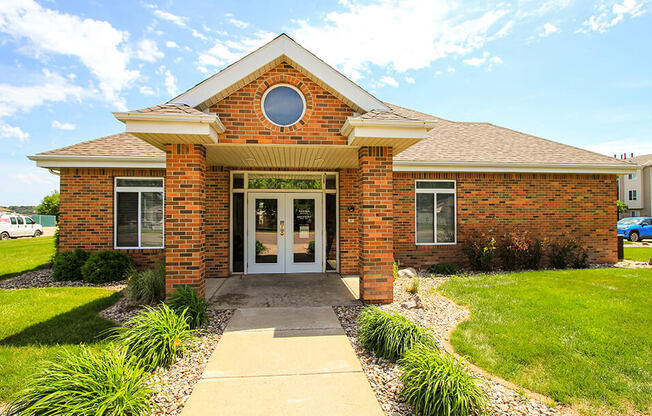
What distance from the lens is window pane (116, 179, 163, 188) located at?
9.12 metres

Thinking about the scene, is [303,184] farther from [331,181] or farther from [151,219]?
[151,219]

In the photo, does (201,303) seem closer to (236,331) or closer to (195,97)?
(236,331)

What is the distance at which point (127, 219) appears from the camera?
360 inches

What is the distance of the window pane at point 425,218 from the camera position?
32.3ft

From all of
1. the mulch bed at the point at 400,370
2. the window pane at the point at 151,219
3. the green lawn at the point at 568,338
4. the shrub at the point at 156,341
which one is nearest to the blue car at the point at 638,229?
the green lawn at the point at 568,338

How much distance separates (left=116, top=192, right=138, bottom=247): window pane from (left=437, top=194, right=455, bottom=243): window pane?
28.7 feet

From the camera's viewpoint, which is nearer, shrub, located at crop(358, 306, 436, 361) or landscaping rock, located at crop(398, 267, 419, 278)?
shrub, located at crop(358, 306, 436, 361)

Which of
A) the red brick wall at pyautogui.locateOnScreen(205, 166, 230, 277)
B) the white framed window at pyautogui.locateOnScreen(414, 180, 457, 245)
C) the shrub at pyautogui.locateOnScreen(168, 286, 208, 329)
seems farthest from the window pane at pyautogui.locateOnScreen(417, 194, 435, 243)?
the shrub at pyautogui.locateOnScreen(168, 286, 208, 329)

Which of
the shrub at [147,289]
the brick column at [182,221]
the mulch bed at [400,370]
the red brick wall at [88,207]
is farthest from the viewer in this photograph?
the red brick wall at [88,207]

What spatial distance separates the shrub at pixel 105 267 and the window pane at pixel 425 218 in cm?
823

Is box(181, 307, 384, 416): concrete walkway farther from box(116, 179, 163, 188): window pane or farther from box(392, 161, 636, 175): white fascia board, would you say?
box(116, 179, 163, 188): window pane

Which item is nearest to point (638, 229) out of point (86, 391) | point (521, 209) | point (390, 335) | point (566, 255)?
point (566, 255)

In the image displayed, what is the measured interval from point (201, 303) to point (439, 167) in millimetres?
7251

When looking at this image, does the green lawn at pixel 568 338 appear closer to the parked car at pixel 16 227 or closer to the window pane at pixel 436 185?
the window pane at pixel 436 185
